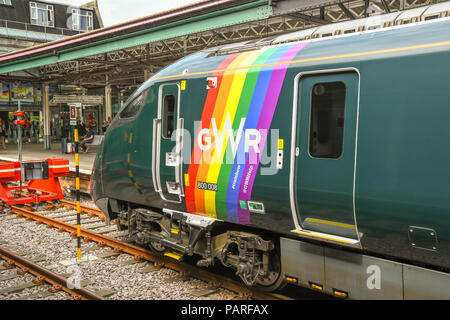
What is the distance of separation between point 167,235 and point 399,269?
11.4 ft

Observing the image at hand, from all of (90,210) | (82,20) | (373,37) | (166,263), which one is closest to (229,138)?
(373,37)

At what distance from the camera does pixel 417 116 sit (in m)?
3.66

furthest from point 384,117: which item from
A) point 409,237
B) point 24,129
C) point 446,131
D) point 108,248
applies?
point 24,129

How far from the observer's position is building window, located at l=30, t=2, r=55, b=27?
37125 mm

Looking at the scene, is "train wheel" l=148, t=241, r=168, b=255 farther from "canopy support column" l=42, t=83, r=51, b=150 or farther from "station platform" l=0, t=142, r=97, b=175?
"canopy support column" l=42, t=83, r=51, b=150

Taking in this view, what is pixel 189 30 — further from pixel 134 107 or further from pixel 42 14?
pixel 42 14

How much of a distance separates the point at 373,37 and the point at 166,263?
14.5 ft

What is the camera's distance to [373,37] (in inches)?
163

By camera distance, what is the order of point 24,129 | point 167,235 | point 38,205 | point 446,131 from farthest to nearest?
1. point 24,129
2. point 38,205
3. point 167,235
4. point 446,131

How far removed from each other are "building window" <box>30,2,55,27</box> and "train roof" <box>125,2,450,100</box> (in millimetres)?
37313

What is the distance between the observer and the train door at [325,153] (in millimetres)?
4090

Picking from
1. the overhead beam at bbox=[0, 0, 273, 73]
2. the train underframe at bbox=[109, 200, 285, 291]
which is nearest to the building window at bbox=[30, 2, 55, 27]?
the overhead beam at bbox=[0, 0, 273, 73]

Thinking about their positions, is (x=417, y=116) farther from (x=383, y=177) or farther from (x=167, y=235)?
(x=167, y=235)

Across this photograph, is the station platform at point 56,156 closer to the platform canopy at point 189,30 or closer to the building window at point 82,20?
the platform canopy at point 189,30
